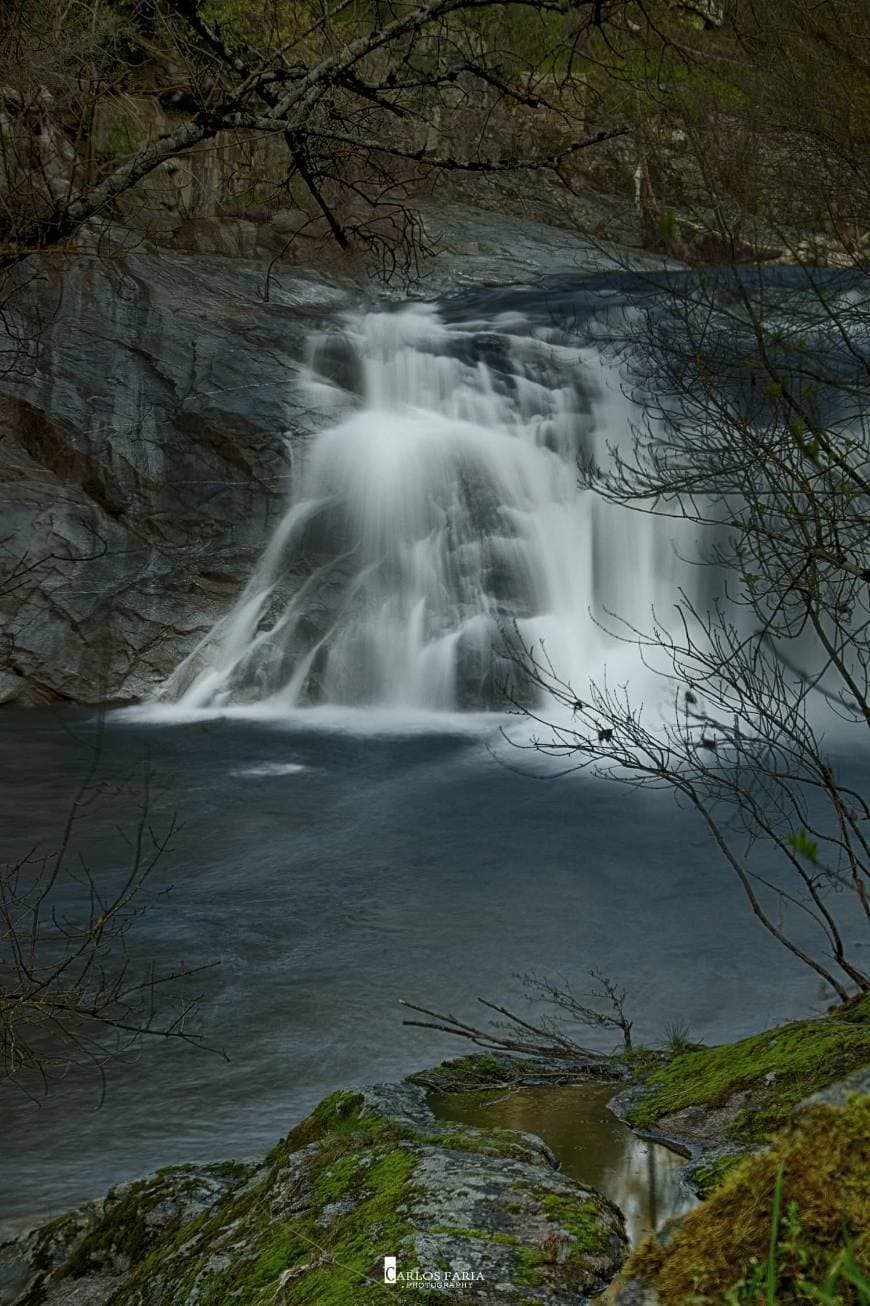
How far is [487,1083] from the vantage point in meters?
3.60

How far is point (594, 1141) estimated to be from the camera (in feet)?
9.65

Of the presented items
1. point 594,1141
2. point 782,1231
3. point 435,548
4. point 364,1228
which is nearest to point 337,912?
point 594,1141

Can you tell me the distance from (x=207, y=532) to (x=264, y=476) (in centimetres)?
113

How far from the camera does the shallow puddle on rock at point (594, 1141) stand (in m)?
2.45

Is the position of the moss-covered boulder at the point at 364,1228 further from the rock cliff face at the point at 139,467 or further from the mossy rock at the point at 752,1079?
the rock cliff face at the point at 139,467

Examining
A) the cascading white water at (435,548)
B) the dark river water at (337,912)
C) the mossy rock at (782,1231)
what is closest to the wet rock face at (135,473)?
the cascading white water at (435,548)

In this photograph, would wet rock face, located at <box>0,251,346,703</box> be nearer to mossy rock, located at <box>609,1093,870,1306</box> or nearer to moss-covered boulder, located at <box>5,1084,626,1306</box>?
moss-covered boulder, located at <box>5,1084,626,1306</box>

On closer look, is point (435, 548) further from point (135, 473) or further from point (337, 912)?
point (337, 912)

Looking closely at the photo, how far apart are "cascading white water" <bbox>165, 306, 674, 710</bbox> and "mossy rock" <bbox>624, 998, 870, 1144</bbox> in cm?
1104

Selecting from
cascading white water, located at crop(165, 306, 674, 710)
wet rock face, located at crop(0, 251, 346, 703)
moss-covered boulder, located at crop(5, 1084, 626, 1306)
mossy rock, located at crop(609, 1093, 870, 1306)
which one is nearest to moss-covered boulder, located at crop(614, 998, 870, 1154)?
moss-covered boulder, located at crop(5, 1084, 626, 1306)

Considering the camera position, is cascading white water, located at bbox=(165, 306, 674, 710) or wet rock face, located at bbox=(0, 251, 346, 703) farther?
cascading white water, located at bbox=(165, 306, 674, 710)

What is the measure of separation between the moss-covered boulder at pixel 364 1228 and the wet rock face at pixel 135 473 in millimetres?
12154

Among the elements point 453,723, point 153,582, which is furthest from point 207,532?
point 453,723

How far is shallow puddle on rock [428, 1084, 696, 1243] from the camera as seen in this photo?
2.45 m
